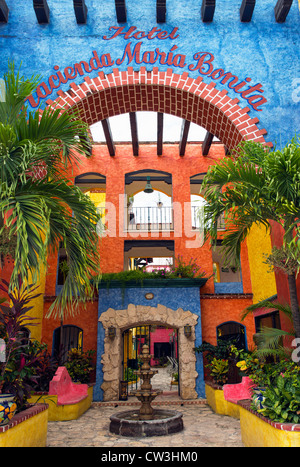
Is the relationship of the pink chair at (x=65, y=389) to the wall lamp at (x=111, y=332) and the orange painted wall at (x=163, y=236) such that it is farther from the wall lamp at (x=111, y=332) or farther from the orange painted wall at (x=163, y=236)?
the orange painted wall at (x=163, y=236)

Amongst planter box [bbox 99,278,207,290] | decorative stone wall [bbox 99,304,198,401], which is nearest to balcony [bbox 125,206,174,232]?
planter box [bbox 99,278,207,290]

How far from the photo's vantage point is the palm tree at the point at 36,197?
3711 mm

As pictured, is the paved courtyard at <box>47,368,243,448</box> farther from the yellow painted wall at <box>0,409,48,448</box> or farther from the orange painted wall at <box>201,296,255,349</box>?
the orange painted wall at <box>201,296,255,349</box>

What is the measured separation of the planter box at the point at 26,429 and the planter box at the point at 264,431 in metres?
2.87

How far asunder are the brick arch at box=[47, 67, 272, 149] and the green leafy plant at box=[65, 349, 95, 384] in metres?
6.70

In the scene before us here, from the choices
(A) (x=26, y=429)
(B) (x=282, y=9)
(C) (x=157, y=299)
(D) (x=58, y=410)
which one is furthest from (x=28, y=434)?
(B) (x=282, y=9)

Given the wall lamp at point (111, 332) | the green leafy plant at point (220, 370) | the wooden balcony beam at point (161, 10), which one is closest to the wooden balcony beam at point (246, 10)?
the wooden balcony beam at point (161, 10)

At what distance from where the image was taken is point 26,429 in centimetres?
444

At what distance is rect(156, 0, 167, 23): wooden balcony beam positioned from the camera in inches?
291

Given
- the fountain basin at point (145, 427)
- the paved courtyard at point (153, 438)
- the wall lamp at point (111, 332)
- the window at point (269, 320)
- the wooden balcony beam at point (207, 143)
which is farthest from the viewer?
the wooden balcony beam at point (207, 143)

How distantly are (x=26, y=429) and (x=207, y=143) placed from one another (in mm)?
10197

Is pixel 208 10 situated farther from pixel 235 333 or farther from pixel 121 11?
pixel 235 333
